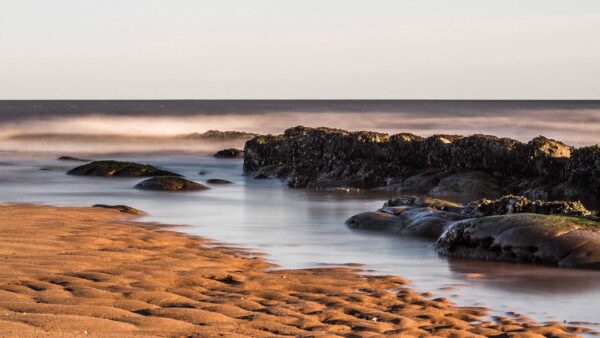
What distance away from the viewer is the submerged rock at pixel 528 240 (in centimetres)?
1162

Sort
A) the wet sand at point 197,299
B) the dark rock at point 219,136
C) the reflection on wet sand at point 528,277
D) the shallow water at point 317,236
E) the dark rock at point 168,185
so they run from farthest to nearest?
the dark rock at point 219,136 → the dark rock at point 168,185 → the reflection on wet sand at point 528,277 → the shallow water at point 317,236 → the wet sand at point 197,299

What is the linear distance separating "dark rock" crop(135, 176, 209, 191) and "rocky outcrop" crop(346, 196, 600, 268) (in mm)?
8578

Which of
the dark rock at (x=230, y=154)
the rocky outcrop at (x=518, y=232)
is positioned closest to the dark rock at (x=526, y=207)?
the rocky outcrop at (x=518, y=232)

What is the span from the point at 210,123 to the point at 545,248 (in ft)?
235

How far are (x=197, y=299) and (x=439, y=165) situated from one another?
48.6ft

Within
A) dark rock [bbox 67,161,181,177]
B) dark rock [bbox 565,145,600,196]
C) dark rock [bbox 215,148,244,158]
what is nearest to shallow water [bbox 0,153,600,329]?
dark rock [bbox 67,161,181,177]

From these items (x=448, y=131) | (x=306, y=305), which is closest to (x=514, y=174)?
(x=306, y=305)

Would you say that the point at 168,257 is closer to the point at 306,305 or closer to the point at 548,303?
the point at 306,305

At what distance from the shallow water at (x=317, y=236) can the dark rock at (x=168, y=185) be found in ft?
1.23

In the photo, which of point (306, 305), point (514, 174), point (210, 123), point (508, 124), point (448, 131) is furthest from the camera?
point (210, 123)

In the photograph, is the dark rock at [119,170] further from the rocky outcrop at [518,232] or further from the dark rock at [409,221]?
the rocky outcrop at [518,232]

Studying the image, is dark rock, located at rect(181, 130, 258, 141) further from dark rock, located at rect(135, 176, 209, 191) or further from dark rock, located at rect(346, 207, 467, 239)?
dark rock, located at rect(346, 207, 467, 239)

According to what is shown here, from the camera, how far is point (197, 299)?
28.7 ft

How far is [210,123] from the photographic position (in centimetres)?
8262
